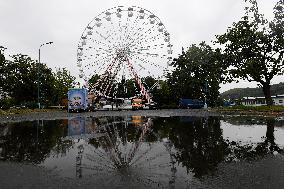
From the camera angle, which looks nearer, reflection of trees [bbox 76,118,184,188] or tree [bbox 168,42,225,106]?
reflection of trees [bbox 76,118,184,188]

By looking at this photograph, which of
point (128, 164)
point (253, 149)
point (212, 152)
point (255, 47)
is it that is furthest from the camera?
point (255, 47)

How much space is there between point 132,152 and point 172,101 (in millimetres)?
74180

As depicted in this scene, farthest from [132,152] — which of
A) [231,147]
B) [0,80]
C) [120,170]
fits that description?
[0,80]

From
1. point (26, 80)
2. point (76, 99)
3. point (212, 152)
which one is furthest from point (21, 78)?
point (212, 152)

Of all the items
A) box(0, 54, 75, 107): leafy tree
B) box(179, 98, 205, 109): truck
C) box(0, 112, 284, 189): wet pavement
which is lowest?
box(0, 112, 284, 189): wet pavement

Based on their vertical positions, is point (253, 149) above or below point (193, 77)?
below

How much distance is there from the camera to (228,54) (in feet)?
128

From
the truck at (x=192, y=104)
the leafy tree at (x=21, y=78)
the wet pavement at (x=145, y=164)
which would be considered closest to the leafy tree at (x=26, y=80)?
the leafy tree at (x=21, y=78)

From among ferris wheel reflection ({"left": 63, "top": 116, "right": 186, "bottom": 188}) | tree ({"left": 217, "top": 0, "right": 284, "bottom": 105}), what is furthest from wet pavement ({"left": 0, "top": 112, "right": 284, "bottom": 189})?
tree ({"left": 217, "top": 0, "right": 284, "bottom": 105})

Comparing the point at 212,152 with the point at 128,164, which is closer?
the point at 128,164

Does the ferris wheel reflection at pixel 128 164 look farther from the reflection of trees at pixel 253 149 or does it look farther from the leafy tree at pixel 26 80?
the leafy tree at pixel 26 80

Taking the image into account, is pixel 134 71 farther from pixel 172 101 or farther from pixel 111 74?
pixel 172 101

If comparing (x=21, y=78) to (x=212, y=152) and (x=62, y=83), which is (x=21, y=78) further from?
(x=212, y=152)

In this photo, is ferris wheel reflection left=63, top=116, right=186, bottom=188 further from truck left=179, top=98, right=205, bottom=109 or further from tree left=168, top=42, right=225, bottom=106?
tree left=168, top=42, right=225, bottom=106
